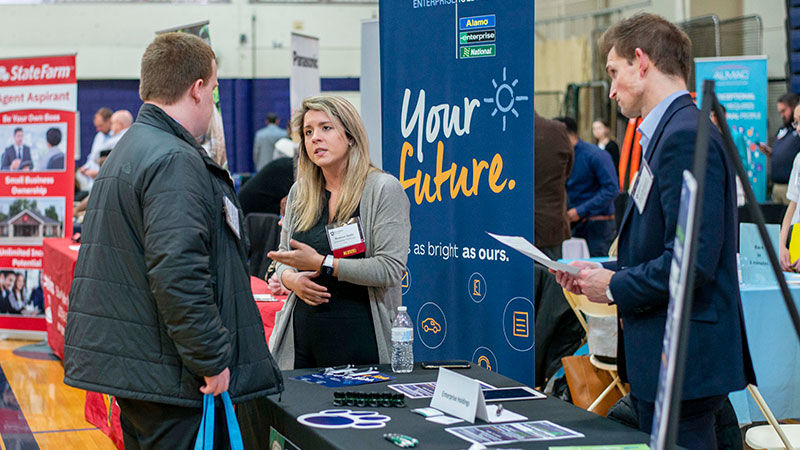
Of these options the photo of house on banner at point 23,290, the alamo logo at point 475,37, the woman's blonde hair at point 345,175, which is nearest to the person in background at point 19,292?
the photo of house on banner at point 23,290

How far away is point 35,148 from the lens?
664 cm

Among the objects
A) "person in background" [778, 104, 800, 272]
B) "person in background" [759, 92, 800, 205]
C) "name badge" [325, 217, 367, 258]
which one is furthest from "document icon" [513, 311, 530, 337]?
"person in background" [759, 92, 800, 205]

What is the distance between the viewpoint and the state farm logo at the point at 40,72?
6602mm

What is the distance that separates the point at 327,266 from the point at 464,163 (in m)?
0.72

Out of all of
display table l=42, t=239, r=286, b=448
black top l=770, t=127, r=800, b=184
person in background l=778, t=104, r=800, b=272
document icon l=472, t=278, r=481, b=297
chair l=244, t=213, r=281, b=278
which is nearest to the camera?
document icon l=472, t=278, r=481, b=297

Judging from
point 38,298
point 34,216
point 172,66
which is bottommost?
point 38,298

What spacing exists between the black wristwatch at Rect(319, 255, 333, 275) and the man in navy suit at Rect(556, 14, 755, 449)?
896mm

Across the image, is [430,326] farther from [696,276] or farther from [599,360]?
[696,276]

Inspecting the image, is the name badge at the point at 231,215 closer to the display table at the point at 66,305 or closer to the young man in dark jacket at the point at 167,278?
the young man in dark jacket at the point at 167,278

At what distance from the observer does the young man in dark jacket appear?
6.24 feet

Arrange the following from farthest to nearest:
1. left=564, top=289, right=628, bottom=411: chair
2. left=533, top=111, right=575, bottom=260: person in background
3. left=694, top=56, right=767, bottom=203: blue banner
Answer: left=694, top=56, right=767, bottom=203: blue banner
left=533, top=111, right=575, bottom=260: person in background
left=564, top=289, right=628, bottom=411: chair

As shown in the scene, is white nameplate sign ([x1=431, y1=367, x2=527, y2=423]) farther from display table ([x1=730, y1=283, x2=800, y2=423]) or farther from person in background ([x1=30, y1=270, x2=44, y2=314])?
person in background ([x1=30, y1=270, x2=44, y2=314])

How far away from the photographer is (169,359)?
197 cm

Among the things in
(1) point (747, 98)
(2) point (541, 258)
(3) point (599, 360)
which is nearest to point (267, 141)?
(1) point (747, 98)
